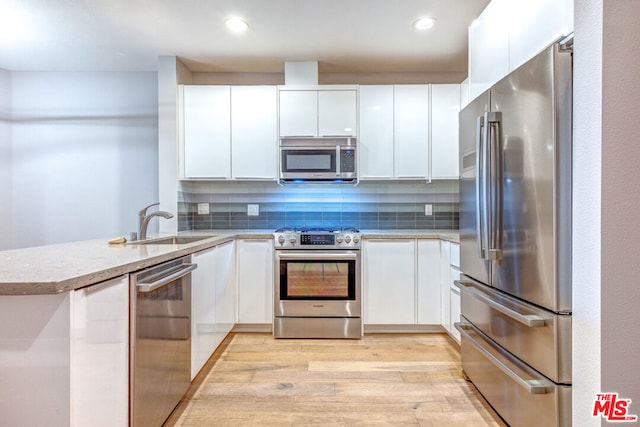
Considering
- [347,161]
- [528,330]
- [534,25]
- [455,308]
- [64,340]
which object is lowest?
[455,308]

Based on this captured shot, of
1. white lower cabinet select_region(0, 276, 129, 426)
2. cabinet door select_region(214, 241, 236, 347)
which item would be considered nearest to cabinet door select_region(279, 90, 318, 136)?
cabinet door select_region(214, 241, 236, 347)

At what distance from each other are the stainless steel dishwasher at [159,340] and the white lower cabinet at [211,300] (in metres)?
0.12

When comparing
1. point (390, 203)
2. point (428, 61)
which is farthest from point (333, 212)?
point (428, 61)

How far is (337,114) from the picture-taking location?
3.21 metres

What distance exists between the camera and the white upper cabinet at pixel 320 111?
320cm

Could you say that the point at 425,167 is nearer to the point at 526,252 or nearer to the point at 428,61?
the point at 428,61

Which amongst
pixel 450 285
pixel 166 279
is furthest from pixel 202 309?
pixel 450 285

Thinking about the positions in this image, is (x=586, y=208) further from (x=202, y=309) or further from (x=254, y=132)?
(x=254, y=132)

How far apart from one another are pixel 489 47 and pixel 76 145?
3.87 metres

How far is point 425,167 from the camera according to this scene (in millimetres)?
3254

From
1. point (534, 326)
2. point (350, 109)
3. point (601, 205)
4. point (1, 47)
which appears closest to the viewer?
point (601, 205)

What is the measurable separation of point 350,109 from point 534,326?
95.0 inches

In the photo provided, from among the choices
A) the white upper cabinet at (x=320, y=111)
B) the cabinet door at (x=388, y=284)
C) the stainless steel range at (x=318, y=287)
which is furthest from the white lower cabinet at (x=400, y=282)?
the white upper cabinet at (x=320, y=111)

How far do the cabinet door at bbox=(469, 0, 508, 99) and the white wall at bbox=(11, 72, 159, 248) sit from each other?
9.92 feet
